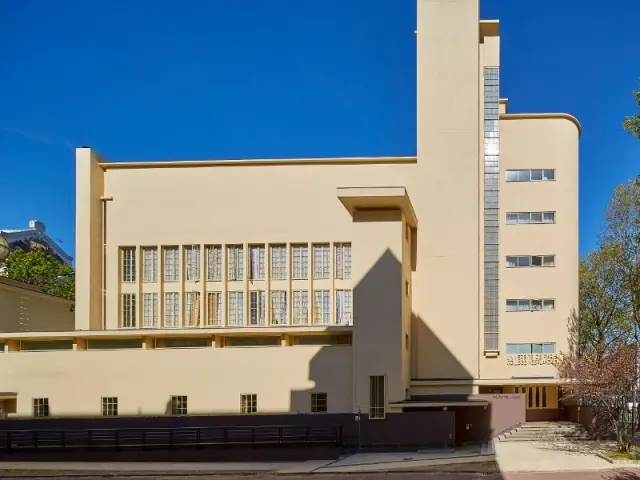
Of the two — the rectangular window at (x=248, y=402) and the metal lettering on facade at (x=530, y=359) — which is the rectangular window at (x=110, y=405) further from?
the metal lettering on facade at (x=530, y=359)

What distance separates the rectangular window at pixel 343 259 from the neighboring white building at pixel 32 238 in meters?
77.7

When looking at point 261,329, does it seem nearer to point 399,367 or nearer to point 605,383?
point 399,367

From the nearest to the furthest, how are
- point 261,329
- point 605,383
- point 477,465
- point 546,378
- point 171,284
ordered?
point 477,465 → point 605,383 → point 261,329 → point 546,378 → point 171,284

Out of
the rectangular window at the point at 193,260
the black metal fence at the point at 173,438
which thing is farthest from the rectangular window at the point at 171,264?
the black metal fence at the point at 173,438

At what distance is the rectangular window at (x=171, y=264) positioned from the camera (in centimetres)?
4584

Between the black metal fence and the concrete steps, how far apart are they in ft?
29.6

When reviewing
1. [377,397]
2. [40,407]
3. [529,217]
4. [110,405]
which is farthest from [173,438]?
[529,217]

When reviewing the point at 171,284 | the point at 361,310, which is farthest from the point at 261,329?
the point at 171,284

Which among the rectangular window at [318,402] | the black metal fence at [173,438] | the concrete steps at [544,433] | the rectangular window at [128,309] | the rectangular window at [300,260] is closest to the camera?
the black metal fence at [173,438]

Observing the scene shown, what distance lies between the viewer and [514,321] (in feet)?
145

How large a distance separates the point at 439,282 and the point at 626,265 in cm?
1179

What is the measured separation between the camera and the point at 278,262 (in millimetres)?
45062

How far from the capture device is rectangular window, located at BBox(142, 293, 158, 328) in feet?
150

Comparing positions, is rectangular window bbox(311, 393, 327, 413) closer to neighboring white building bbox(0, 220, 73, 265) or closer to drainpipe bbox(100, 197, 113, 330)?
drainpipe bbox(100, 197, 113, 330)
